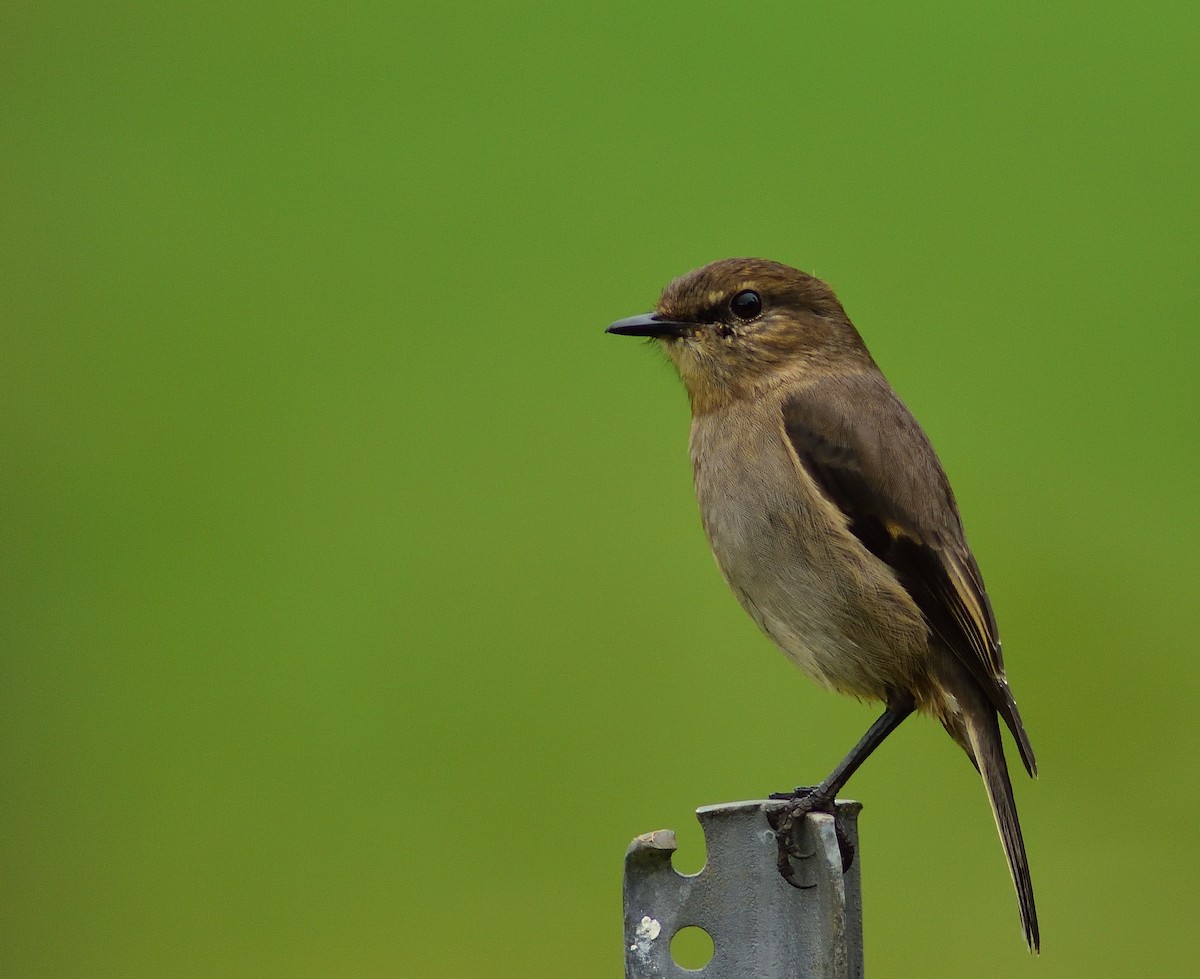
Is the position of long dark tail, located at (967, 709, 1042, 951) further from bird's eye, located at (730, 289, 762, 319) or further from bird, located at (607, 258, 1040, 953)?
bird's eye, located at (730, 289, 762, 319)

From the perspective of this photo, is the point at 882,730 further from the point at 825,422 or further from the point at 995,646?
the point at 825,422

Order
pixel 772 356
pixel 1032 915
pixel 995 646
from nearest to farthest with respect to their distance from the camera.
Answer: pixel 1032 915, pixel 995 646, pixel 772 356

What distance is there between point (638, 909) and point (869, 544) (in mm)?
1500

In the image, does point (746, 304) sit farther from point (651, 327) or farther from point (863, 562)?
point (863, 562)

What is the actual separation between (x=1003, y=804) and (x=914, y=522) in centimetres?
69

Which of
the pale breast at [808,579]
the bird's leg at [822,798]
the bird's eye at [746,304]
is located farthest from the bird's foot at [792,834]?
the bird's eye at [746,304]

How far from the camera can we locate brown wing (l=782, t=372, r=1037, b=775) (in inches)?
141

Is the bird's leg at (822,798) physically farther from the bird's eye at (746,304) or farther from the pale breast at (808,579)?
the bird's eye at (746,304)

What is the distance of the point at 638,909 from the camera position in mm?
2346

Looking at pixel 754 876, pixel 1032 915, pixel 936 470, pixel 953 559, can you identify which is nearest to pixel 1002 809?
pixel 1032 915

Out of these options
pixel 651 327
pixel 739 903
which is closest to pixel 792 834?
pixel 739 903

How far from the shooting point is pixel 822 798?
116 inches

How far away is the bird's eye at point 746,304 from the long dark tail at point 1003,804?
128 cm

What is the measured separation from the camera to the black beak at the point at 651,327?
400 centimetres
